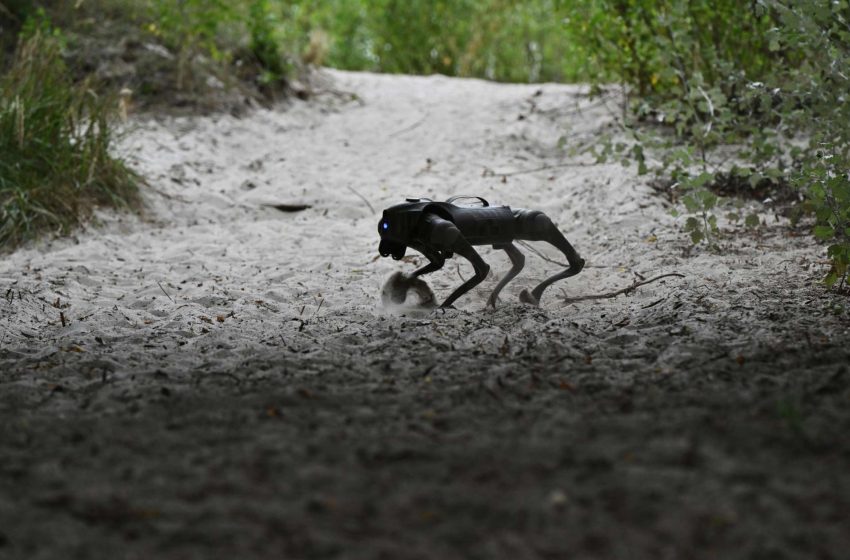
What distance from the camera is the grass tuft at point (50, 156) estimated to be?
5.32 metres

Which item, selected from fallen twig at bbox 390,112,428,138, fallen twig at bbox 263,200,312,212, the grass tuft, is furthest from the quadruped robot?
fallen twig at bbox 390,112,428,138

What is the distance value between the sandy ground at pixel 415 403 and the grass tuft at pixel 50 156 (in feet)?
0.75

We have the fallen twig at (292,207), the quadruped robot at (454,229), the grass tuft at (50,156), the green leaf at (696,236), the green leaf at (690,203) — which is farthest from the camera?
the fallen twig at (292,207)

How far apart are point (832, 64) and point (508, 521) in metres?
2.83

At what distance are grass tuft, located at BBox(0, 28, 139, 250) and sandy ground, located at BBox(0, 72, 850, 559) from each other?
23 cm

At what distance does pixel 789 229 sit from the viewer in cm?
497

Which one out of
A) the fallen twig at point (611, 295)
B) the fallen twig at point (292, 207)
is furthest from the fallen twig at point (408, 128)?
the fallen twig at point (611, 295)

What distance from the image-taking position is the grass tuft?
210 inches

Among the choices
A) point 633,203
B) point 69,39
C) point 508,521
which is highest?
point 69,39

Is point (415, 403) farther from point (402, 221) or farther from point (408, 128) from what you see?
point (408, 128)

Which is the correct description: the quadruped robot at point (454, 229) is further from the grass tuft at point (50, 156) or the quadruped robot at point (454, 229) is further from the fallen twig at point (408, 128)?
the fallen twig at point (408, 128)

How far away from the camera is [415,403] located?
2.37 metres

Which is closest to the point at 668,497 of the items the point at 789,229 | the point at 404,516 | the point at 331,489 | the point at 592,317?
the point at 404,516

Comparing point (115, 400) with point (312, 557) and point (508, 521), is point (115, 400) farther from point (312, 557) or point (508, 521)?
point (508, 521)
